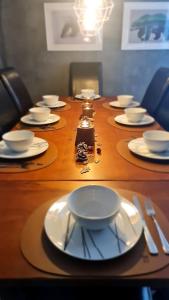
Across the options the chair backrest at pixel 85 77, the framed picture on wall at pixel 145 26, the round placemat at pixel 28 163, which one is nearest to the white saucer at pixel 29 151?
the round placemat at pixel 28 163

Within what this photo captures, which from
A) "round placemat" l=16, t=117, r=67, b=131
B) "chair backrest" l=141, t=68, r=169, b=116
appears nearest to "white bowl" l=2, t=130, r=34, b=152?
"round placemat" l=16, t=117, r=67, b=131

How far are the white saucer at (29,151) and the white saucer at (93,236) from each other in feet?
1.36

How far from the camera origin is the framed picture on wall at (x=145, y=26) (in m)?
2.92

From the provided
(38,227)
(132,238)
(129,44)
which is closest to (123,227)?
(132,238)

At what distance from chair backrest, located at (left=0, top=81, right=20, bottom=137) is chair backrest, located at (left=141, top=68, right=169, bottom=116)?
110cm

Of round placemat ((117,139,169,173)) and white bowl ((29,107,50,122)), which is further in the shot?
white bowl ((29,107,50,122))

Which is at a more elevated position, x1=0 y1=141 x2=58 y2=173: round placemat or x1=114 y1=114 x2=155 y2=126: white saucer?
x1=0 y1=141 x2=58 y2=173: round placemat

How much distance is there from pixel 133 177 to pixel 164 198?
16cm

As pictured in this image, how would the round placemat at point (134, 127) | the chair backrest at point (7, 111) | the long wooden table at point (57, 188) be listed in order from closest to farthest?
the long wooden table at point (57, 188), the round placemat at point (134, 127), the chair backrest at point (7, 111)

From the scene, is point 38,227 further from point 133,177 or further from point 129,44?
point 129,44

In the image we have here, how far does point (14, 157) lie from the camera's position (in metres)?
1.02

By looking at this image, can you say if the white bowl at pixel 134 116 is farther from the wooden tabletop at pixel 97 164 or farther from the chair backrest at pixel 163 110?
the chair backrest at pixel 163 110

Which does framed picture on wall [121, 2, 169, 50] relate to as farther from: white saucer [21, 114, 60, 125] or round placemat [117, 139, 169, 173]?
round placemat [117, 139, 169, 173]

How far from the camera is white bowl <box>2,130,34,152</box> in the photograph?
1.02 m
